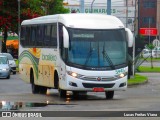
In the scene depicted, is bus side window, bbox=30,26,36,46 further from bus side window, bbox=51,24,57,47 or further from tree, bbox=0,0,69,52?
tree, bbox=0,0,69,52

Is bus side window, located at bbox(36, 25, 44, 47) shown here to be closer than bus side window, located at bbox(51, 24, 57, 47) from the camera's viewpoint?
No

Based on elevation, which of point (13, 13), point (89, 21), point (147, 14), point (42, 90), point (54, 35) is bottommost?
point (147, 14)

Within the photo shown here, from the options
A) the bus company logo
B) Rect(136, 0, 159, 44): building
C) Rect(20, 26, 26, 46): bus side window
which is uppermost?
Rect(20, 26, 26, 46): bus side window

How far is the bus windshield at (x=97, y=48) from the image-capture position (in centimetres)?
2548

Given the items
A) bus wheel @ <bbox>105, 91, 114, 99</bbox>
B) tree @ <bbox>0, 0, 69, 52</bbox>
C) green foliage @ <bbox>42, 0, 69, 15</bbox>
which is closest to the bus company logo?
bus wheel @ <bbox>105, 91, 114, 99</bbox>

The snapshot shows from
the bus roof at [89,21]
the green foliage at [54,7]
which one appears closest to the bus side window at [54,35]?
the bus roof at [89,21]

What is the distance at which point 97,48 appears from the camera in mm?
25719

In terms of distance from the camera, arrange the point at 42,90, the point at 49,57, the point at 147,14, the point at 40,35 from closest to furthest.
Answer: the point at 49,57, the point at 40,35, the point at 42,90, the point at 147,14

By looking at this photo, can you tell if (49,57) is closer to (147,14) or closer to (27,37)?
(27,37)

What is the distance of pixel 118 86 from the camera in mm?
25641

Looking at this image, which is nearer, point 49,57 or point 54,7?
point 49,57

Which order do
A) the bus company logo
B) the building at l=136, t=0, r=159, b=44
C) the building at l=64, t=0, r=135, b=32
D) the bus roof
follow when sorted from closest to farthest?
1. the bus roof
2. the bus company logo
3. the building at l=64, t=0, r=135, b=32
4. the building at l=136, t=0, r=159, b=44

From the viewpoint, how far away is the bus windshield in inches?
1003

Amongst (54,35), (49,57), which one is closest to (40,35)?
(49,57)
